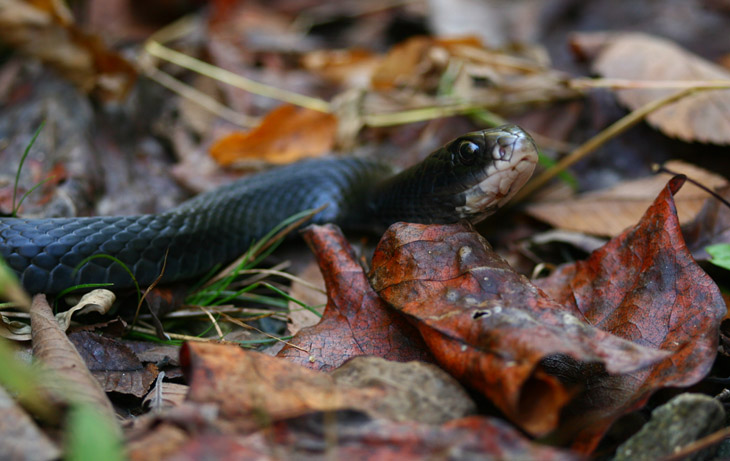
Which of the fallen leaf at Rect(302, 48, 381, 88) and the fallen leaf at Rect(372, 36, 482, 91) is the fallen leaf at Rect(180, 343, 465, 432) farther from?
the fallen leaf at Rect(302, 48, 381, 88)

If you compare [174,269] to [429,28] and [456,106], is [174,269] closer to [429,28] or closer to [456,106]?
[456,106]

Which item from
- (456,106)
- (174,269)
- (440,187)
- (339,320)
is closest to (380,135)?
(456,106)

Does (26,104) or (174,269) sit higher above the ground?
(26,104)

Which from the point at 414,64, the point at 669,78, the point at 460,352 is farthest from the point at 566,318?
the point at 414,64

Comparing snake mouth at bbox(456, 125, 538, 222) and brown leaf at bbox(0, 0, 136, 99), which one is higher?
brown leaf at bbox(0, 0, 136, 99)

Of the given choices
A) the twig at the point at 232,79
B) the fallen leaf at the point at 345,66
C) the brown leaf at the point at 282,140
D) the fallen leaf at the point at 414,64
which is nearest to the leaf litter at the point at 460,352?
the brown leaf at the point at 282,140

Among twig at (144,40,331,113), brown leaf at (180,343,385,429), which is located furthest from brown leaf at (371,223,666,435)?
twig at (144,40,331,113)
